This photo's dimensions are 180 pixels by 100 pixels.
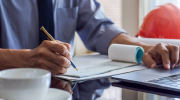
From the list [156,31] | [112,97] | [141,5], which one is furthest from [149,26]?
[112,97]

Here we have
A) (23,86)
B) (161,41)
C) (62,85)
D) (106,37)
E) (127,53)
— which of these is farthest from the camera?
(106,37)

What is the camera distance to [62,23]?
125 cm

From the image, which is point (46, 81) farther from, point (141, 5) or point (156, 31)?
point (141, 5)

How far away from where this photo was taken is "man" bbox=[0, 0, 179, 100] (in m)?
0.64

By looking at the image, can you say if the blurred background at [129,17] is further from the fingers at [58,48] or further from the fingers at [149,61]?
the fingers at [149,61]

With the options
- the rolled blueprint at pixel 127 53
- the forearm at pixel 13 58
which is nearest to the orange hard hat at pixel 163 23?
the rolled blueprint at pixel 127 53

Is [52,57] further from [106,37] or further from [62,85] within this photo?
[106,37]

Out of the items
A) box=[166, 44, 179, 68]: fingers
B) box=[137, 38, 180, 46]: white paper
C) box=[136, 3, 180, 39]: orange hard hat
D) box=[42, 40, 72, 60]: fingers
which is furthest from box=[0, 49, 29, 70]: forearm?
box=[136, 3, 180, 39]: orange hard hat

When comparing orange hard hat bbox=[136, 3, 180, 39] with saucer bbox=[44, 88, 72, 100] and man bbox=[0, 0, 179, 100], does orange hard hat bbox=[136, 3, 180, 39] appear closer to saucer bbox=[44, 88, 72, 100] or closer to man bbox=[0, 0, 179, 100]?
man bbox=[0, 0, 179, 100]

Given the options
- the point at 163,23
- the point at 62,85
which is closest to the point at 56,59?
the point at 62,85

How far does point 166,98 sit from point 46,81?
27cm

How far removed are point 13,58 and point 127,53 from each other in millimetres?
473

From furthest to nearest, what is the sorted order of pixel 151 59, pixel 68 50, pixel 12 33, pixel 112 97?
pixel 12 33 < pixel 151 59 < pixel 68 50 < pixel 112 97

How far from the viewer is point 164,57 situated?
81 cm
